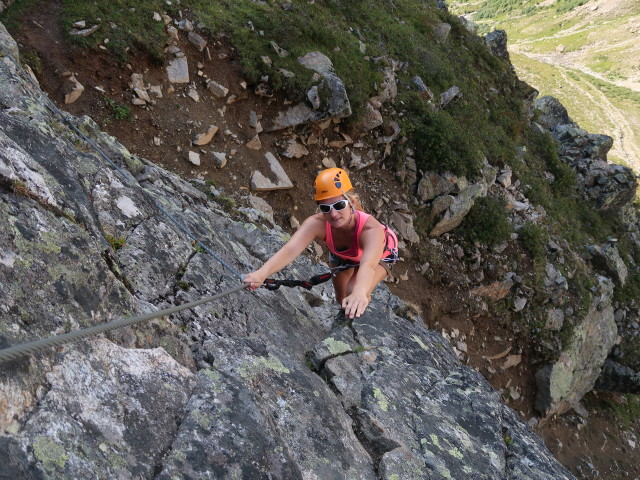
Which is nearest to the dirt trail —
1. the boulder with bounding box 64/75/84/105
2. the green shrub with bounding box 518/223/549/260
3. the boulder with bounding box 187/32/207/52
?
the green shrub with bounding box 518/223/549/260

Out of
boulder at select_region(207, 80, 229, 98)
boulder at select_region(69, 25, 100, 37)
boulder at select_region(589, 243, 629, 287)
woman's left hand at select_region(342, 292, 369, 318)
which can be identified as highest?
woman's left hand at select_region(342, 292, 369, 318)

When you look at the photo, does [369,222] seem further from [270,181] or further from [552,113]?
[552,113]

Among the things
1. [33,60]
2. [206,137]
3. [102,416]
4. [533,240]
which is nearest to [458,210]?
[533,240]

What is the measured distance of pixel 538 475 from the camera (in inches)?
201

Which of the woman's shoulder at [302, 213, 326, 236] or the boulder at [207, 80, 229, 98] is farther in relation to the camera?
the boulder at [207, 80, 229, 98]

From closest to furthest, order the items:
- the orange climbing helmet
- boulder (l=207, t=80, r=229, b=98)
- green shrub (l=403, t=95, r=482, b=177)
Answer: the orange climbing helmet < boulder (l=207, t=80, r=229, b=98) < green shrub (l=403, t=95, r=482, b=177)

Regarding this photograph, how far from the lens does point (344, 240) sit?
5645mm

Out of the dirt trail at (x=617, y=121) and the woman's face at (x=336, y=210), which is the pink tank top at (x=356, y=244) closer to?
the woman's face at (x=336, y=210)

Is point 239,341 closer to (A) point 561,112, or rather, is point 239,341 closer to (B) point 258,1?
(B) point 258,1

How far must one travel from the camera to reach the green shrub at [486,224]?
15.8m

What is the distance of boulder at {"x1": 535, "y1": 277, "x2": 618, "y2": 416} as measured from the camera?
15.4m

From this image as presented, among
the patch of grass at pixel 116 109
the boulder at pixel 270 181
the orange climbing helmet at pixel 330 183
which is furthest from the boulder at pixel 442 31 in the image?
the orange climbing helmet at pixel 330 183

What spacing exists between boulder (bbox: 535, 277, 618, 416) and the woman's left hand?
1392 cm

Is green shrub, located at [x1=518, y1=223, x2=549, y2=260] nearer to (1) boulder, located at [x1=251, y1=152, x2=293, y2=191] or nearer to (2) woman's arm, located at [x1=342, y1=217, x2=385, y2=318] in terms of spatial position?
(1) boulder, located at [x1=251, y1=152, x2=293, y2=191]
